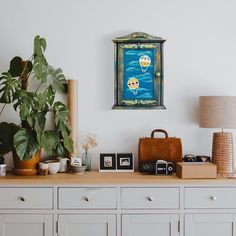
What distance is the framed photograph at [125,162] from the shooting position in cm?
305

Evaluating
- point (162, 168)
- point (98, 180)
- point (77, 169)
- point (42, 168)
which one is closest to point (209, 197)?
point (162, 168)

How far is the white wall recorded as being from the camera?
10.3 ft

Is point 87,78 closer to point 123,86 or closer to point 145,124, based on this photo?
point 123,86

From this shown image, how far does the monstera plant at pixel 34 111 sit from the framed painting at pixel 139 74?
47 centimetres

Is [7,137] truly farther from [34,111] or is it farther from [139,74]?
[139,74]

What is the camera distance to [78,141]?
3.16 metres

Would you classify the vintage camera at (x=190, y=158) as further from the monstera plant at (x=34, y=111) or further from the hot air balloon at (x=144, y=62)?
the monstera plant at (x=34, y=111)

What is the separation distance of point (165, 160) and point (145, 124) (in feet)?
1.08

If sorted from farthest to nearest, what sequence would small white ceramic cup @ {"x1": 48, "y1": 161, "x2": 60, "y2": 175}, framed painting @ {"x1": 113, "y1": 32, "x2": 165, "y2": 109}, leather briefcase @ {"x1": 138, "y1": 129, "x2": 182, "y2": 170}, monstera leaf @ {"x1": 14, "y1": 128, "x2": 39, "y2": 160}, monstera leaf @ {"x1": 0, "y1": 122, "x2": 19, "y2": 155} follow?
framed painting @ {"x1": 113, "y1": 32, "x2": 165, "y2": 109} < leather briefcase @ {"x1": 138, "y1": 129, "x2": 182, "y2": 170} < small white ceramic cup @ {"x1": 48, "y1": 161, "x2": 60, "y2": 175} < monstera leaf @ {"x1": 0, "y1": 122, "x2": 19, "y2": 155} < monstera leaf @ {"x1": 14, "y1": 128, "x2": 39, "y2": 160}

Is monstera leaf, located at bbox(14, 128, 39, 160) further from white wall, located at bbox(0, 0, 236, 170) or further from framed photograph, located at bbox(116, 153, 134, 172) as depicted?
framed photograph, located at bbox(116, 153, 134, 172)

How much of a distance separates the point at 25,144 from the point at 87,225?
0.69 m

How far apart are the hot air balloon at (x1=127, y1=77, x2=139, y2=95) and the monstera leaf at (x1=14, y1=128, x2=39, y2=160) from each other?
0.86 metres

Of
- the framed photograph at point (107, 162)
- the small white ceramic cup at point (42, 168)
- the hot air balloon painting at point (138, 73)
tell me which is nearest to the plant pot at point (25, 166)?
the small white ceramic cup at point (42, 168)

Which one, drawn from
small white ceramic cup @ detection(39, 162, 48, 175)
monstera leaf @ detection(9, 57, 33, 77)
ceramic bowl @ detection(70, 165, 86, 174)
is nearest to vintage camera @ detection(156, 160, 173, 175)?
ceramic bowl @ detection(70, 165, 86, 174)
